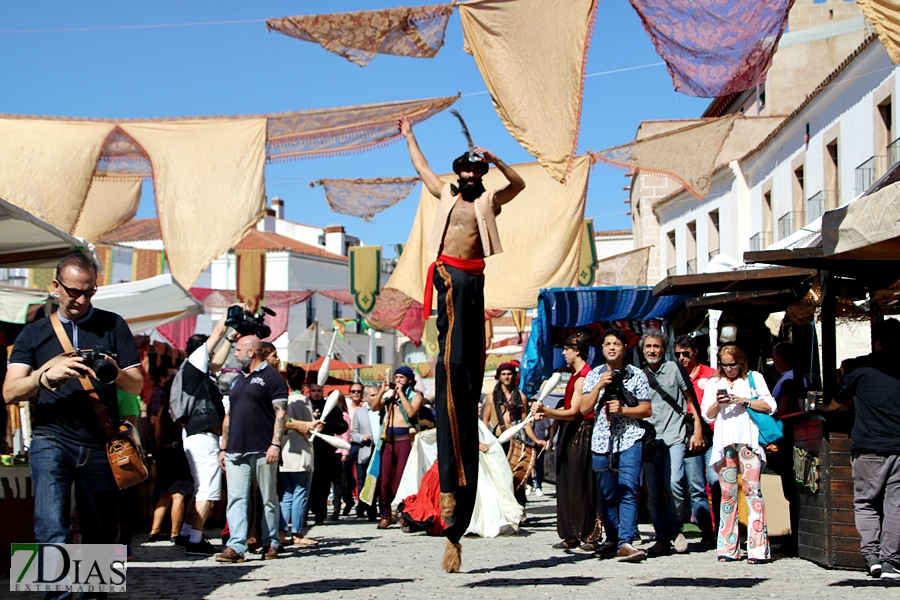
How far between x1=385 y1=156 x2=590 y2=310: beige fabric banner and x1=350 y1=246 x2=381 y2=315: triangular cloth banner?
6900 millimetres

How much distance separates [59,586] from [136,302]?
9021 mm

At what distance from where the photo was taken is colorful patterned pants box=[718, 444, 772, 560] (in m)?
8.70

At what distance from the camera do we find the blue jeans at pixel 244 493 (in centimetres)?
912

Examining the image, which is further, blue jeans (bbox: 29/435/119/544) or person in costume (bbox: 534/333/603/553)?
person in costume (bbox: 534/333/603/553)

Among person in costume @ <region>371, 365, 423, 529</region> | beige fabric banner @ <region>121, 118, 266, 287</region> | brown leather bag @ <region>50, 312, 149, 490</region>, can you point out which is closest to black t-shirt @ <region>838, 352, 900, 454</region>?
brown leather bag @ <region>50, 312, 149, 490</region>

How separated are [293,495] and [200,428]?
144 cm

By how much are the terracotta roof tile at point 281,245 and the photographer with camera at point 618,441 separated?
59526 millimetres

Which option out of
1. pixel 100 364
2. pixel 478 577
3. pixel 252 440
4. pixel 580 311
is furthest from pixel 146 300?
pixel 100 364

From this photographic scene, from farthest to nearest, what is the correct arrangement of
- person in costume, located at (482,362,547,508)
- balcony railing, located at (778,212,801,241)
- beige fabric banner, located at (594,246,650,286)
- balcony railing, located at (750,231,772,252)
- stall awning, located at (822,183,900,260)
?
balcony railing, located at (750,231,772,252) < beige fabric banner, located at (594,246,650,286) < balcony railing, located at (778,212,801,241) < person in costume, located at (482,362,547,508) < stall awning, located at (822,183,900,260)

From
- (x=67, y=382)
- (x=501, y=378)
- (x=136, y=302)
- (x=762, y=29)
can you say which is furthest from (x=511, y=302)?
(x=67, y=382)

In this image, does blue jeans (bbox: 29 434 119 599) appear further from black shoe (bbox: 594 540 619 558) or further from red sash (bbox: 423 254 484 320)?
black shoe (bbox: 594 540 619 558)

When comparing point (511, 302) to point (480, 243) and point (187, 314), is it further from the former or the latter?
point (480, 243)

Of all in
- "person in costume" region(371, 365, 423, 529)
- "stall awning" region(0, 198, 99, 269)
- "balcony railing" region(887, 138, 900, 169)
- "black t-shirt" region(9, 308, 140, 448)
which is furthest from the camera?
"balcony railing" region(887, 138, 900, 169)

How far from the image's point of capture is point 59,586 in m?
5.26
